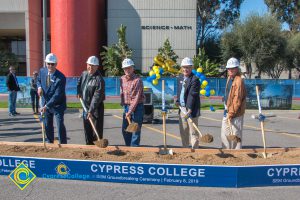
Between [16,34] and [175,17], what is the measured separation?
1739cm

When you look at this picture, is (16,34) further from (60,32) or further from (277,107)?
(277,107)

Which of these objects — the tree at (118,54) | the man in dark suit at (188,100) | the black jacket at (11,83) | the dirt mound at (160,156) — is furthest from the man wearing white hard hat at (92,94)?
the tree at (118,54)

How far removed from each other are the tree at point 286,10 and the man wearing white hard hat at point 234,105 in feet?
114

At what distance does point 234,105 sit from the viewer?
215 inches

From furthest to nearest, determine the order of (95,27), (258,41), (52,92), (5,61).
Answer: (5,61)
(95,27)
(258,41)
(52,92)

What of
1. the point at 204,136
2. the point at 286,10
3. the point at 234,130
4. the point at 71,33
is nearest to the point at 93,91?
the point at 204,136

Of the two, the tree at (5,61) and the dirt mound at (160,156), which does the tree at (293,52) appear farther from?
the dirt mound at (160,156)

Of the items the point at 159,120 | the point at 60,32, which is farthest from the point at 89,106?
the point at 60,32

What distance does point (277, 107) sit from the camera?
52.5 feet

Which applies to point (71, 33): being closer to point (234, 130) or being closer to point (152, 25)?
point (152, 25)

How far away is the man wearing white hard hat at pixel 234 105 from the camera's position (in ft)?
17.9

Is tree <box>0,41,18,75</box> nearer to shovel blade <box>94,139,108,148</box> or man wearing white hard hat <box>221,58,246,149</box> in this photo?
shovel blade <box>94,139,108,148</box>

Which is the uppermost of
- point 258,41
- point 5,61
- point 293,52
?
point 258,41

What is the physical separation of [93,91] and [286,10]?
37.4 m
